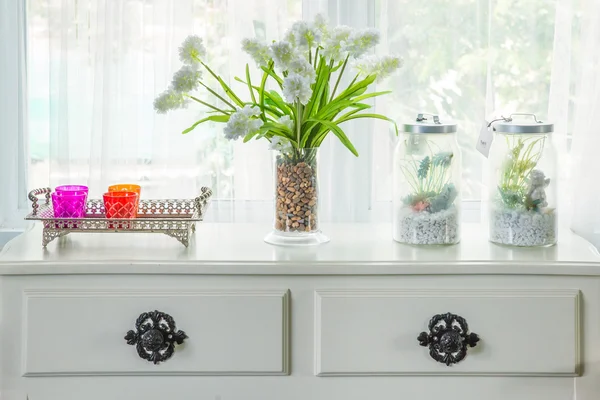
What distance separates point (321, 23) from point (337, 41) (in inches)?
2.0

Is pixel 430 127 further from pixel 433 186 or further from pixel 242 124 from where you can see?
pixel 242 124

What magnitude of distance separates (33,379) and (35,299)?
0.50ft

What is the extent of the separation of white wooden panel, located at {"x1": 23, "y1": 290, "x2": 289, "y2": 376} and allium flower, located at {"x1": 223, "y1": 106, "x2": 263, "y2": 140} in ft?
0.97

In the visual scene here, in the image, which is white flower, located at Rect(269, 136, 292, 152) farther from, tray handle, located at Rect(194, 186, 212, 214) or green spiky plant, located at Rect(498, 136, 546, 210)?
green spiky plant, located at Rect(498, 136, 546, 210)

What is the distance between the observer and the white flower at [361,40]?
1511 millimetres

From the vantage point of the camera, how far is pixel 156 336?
1.42 meters

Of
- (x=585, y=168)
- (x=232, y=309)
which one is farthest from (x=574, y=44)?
(x=232, y=309)

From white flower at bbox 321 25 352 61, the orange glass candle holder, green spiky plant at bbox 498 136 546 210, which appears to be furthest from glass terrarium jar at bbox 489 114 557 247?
the orange glass candle holder

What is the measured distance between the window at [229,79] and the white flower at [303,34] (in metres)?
0.46

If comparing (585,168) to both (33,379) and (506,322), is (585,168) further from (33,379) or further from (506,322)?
(33,379)

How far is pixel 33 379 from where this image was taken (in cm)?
145

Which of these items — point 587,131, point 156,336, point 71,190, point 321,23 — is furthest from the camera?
point 587,131

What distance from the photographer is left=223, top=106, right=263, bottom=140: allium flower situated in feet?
4.79

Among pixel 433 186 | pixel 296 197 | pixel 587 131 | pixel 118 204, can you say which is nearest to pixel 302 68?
pixel 296 197
